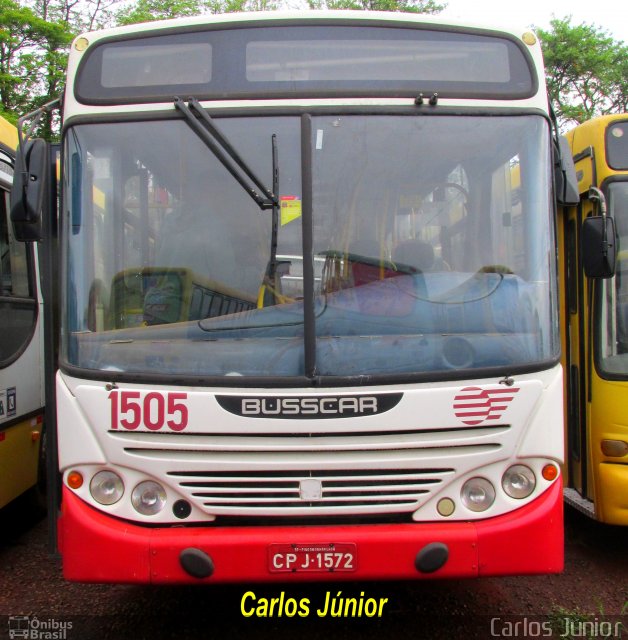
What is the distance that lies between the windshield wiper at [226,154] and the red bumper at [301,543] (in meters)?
1.49

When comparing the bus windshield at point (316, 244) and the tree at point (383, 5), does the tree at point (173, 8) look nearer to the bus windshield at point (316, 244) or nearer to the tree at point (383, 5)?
the tree at point (383, 5)

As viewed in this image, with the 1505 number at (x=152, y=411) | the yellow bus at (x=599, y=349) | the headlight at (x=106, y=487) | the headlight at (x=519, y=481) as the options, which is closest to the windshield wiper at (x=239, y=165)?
the 1505 number at (x=152, y=411)

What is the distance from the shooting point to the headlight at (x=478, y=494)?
3057 mm

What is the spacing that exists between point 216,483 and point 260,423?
337 mm

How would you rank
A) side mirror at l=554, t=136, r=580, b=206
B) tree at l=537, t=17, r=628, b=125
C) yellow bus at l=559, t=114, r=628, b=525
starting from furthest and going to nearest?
tree at l=537, t=17, r=628, b=125
yellow bus at l=559, t=114, r=628, b=525
side mirror at l=554, t=136, r=580, b=206

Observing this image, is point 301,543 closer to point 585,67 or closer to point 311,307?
point 311,307

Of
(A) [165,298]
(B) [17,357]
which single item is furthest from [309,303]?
(B) [17,357]

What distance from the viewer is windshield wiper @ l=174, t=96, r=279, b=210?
3146 mm

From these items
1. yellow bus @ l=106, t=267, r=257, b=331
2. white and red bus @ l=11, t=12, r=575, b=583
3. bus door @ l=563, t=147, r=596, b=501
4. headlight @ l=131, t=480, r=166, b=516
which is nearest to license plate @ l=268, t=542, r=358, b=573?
white and red bus @ l=11, t=12, r=575, b=583

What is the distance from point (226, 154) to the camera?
315cm

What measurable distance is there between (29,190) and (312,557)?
2.08m

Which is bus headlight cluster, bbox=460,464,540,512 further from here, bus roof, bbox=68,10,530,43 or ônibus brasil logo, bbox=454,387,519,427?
bus roof, bbox=68,10,530,43

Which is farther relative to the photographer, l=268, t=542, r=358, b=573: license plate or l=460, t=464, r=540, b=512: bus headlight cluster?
l=460, t=464, r=540, b=512: bus headlight cluster

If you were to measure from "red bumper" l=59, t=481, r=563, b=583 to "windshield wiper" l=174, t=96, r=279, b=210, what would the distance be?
58.6 inches
